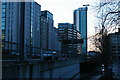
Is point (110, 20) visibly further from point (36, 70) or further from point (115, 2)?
point (36, 70)

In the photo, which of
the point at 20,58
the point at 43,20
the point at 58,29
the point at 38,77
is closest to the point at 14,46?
the point at 20,58

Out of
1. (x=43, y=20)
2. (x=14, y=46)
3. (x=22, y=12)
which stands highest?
(x=43, y=20)

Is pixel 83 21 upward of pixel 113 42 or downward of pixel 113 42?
upward

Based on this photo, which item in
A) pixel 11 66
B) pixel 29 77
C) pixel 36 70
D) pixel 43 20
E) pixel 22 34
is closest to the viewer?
pixel 11 66

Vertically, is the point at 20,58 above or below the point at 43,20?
below

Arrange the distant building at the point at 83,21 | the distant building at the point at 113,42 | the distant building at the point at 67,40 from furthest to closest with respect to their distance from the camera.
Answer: the distant building at the point at 83,21 < the distant building at the point at 67,40 < the distant building at the point at 113,42

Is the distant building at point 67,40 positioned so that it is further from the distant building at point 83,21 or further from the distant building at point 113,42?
the distant building at point 113,42

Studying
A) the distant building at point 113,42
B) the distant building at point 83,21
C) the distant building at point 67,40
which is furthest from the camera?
the distant building at point 83,21

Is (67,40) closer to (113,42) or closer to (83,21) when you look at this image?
(83,21)

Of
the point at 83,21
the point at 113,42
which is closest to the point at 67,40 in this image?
the point at 83,21

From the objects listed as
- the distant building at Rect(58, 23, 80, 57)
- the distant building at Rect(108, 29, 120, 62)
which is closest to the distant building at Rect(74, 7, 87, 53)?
the distant building at Rect(58, 23, 80, 57)

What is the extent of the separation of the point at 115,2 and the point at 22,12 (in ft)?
15.9

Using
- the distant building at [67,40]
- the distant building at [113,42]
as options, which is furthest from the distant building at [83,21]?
the distant building at [113,42]

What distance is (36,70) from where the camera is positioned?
986 centimetres
